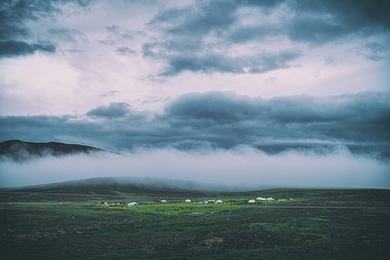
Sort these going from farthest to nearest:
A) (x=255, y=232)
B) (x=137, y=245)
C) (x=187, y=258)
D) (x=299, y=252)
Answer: (x=255, y=232), (x=137, y=245), (x=299, y=252), (x=187, y=258)

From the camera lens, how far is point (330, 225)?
57812 mm

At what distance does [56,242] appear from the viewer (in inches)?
1815

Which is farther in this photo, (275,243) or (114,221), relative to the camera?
(114,221)

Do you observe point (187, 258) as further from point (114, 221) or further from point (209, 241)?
point (114, 221)

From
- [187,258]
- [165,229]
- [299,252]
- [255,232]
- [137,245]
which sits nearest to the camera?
[187,258]

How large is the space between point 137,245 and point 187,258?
8223mm

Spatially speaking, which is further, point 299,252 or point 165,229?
point 165,229

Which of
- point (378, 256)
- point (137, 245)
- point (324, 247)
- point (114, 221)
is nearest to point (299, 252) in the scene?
point (324, 247)

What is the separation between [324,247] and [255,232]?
1014cm

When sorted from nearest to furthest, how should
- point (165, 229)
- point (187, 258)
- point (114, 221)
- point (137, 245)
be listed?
point (187, 258) < point (137, 245) < point (165, 229) < point (114, 221)

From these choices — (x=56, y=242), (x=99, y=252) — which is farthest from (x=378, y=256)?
(x=56, y=242)

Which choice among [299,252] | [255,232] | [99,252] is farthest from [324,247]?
[99,252]

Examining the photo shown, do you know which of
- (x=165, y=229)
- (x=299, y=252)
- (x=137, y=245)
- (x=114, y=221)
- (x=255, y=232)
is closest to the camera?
(x=299, y=252)

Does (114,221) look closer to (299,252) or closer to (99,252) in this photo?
(99,252)
